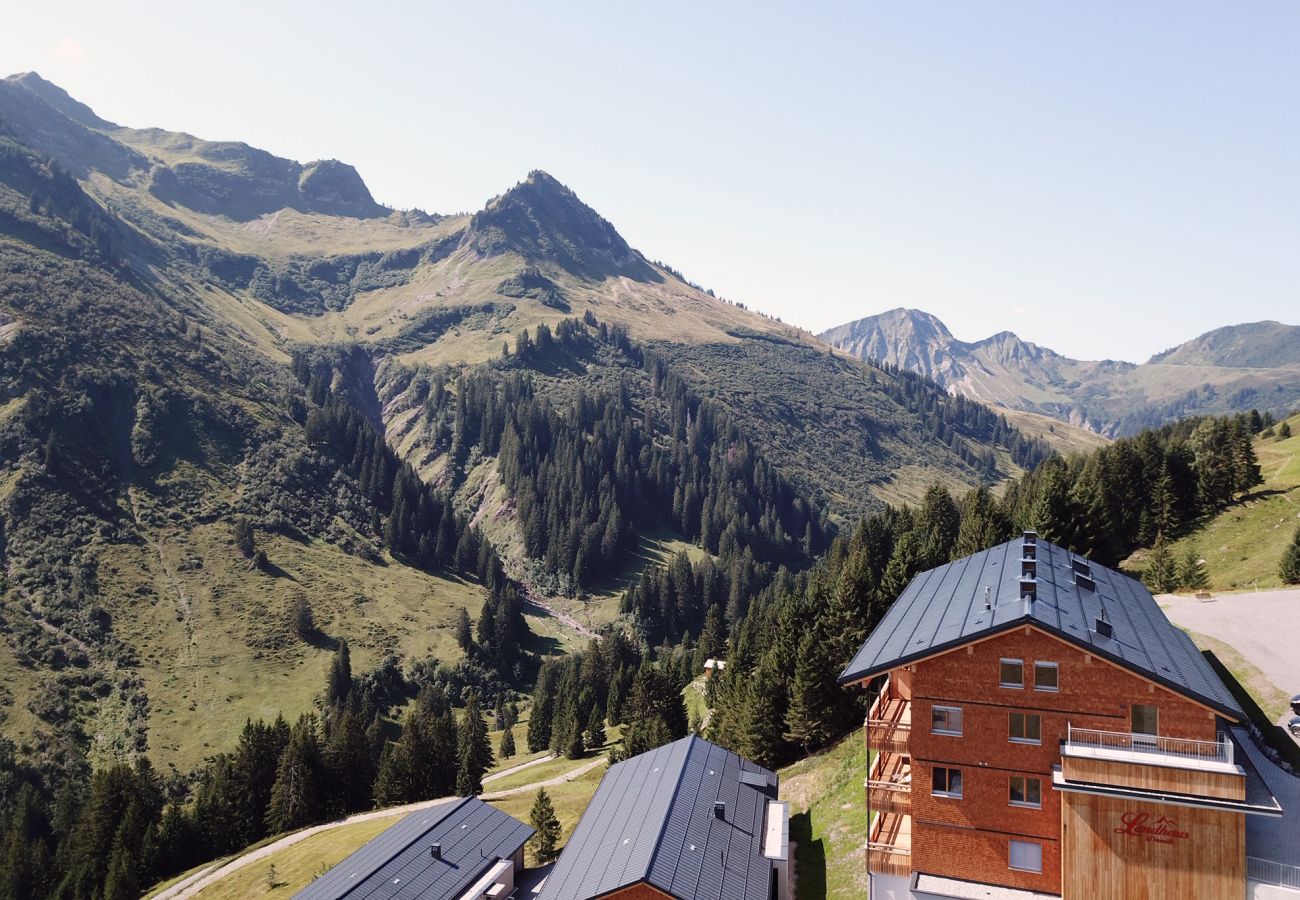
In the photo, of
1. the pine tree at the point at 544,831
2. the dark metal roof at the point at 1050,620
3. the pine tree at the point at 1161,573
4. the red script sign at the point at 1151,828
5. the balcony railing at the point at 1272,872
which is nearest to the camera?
the balcony railing at the point at 1272,872

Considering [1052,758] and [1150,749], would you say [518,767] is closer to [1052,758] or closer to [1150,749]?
[1052,758]

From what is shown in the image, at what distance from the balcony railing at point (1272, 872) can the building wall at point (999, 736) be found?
5009 millimetres

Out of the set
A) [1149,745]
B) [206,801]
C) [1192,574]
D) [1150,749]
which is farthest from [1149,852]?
[206,801]

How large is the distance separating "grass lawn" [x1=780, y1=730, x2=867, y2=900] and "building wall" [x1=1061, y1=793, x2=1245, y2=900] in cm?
1125

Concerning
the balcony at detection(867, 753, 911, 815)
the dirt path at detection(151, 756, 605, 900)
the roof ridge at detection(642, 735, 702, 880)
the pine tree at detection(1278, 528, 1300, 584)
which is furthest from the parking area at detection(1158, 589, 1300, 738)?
the dirt path at detection(151, 756, 605, 900)

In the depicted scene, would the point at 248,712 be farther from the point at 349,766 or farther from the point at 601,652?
the point at 601,652

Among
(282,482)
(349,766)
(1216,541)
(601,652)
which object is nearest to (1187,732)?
(1216,541)

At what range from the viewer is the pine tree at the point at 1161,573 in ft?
221

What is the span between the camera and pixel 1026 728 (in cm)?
3103

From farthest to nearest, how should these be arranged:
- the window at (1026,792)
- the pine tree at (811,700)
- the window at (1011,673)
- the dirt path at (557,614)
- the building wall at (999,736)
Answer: the dirt path at (557,614), the pine tree at (811,700), the window at (1011,673), the window at (1026,792), the building wall at (999,736)

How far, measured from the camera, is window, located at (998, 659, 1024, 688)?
31.2 m

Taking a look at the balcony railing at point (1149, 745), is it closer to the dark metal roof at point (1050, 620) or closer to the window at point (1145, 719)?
the window at point (1145, 719)

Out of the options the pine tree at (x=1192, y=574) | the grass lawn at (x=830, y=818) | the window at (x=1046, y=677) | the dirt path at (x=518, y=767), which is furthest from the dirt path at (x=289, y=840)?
the pine tree at (x=1192, y=574)

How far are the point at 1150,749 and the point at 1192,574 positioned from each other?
168 ft
